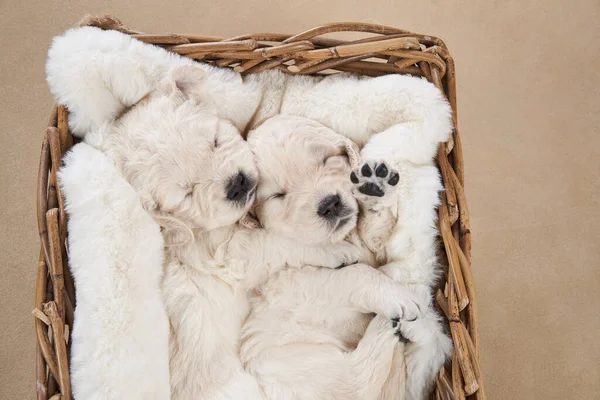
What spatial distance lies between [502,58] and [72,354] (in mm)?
2198

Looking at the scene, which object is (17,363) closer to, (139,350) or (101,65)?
(139,350)

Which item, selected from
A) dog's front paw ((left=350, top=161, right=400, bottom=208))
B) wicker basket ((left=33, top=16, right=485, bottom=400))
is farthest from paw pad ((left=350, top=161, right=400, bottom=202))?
wicker basket ((left=33, top=16, right=485, bottom=400))

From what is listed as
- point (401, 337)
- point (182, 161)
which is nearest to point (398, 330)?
point (401, 337)

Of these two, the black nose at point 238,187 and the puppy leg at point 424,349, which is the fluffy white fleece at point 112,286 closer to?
the black nose at point 238,187

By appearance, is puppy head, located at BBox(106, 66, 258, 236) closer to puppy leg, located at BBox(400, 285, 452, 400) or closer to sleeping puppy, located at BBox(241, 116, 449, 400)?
sleeping puppy, located at BBox(241, 116, 449, 400)

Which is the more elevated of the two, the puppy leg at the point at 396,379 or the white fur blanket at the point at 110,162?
the white fur blanket at the point at 110,162

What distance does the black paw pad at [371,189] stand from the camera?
1.62m

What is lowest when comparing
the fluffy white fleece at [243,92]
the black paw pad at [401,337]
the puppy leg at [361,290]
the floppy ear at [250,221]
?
the black paw pad at [401,337]

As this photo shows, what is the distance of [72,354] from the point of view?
154cm

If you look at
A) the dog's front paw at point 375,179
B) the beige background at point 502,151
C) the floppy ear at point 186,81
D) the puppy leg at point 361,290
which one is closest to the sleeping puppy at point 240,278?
the puppy leg at point 361,290

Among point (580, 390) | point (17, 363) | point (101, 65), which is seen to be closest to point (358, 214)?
point (101, 65)

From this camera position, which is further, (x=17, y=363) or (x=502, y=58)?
(x=502, y=58)

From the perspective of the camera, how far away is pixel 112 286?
61.5 inches

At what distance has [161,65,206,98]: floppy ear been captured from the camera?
1.71 meters
